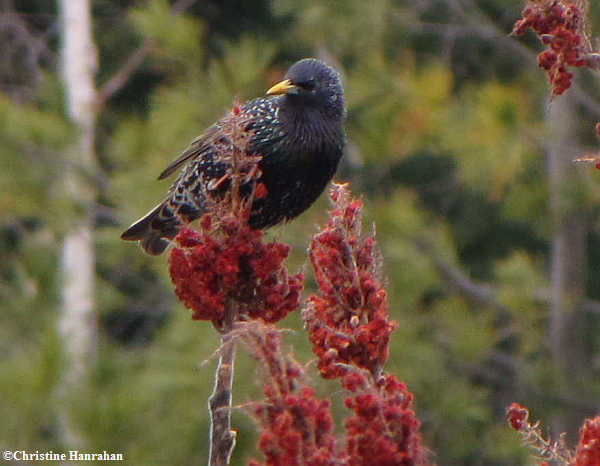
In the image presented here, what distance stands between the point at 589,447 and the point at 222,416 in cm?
79

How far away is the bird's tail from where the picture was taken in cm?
470

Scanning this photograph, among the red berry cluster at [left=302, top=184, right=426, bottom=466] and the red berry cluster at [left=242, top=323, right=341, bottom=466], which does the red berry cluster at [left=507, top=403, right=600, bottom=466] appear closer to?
the red berry cluster at [left=302, top=184, right=426, bottom=466]

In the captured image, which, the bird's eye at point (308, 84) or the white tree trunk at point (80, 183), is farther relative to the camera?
the white tree trunk at point (80, 183)

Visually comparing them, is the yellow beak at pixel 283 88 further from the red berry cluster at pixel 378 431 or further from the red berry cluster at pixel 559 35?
the red berry cluster at pixel 378 431

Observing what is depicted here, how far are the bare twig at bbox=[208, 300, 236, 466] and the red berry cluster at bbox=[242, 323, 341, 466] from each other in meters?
0.42

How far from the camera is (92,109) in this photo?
1023 centimetres

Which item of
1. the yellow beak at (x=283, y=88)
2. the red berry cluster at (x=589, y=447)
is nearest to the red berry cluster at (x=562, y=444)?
the red berry cluster at (x=589, y=447)

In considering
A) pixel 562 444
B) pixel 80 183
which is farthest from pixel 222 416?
pixel 80 183

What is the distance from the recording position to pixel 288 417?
214cm

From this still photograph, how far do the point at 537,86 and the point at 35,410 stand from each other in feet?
16.2

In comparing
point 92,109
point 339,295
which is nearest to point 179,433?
point 92,109

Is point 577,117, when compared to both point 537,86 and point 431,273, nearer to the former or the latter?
point 537,86

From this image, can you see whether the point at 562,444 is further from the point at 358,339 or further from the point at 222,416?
the point at 222,416

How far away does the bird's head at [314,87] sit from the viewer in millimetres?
4395
